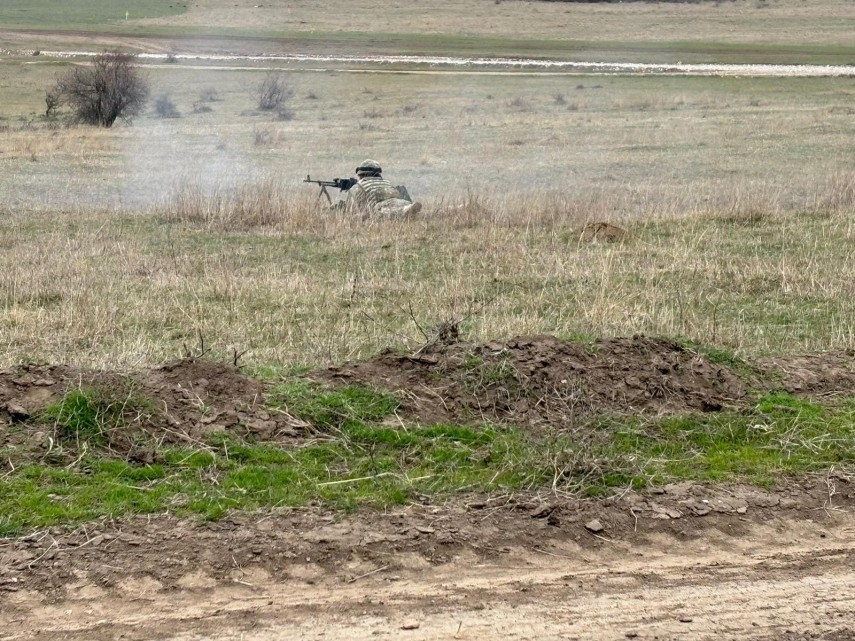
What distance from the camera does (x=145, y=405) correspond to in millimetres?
6844

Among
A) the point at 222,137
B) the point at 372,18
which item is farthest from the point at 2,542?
the point at 372,18

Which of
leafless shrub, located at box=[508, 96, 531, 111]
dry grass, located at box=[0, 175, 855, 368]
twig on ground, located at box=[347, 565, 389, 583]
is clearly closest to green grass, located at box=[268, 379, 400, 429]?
dry grass, located at box=[0, 175, 855, 368]

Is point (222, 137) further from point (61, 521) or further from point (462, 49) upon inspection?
point (462, 49)

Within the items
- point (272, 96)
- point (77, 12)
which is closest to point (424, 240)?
point (272, 96)

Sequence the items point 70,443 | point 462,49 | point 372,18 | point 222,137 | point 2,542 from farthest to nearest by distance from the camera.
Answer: point 372,18 → point 462,49 → point 222,137 → point 70,443 → point 2,542

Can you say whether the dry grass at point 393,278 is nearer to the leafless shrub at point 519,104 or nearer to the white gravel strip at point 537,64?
the leafless shrub at point 519,104

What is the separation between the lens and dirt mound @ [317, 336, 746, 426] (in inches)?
287

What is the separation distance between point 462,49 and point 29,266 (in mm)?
66438

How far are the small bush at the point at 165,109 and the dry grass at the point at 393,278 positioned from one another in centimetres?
2569

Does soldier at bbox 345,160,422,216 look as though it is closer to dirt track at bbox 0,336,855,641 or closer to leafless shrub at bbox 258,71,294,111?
dirt track at bbox 0,336,855,641

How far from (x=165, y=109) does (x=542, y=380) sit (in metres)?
39.9

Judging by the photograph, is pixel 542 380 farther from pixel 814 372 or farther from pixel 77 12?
pixel 77 12

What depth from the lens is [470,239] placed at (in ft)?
51.7

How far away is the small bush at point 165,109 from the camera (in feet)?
143
